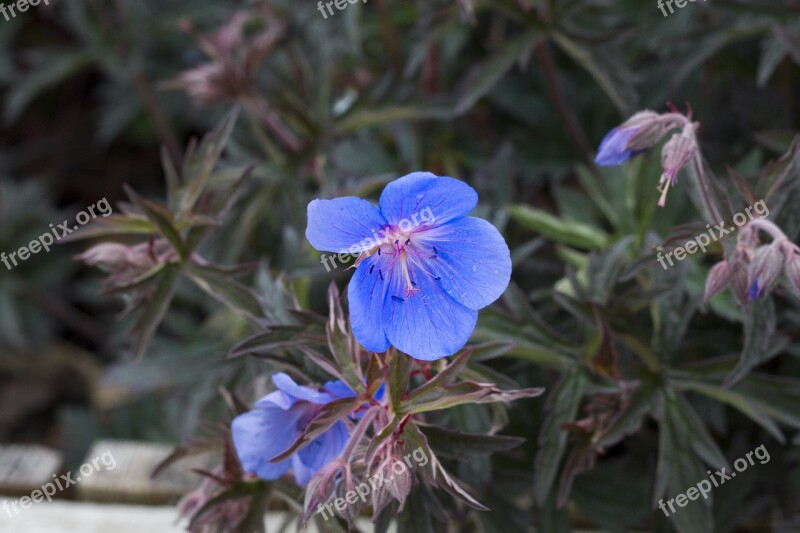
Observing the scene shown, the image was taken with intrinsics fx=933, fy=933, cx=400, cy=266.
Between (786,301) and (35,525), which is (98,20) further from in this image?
(786,301)

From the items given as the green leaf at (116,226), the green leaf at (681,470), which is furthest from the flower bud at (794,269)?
the green leaf at (116,226)

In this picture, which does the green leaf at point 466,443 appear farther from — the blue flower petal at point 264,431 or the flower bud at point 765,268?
the flower bud at point 765,268

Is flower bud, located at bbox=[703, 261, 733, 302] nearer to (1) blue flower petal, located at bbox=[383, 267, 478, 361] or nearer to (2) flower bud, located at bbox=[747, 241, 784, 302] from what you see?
(2) flower bud, located at bbox=[747, 241, 784, 302]

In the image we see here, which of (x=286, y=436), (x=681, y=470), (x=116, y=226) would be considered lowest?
(x=681, y=470)

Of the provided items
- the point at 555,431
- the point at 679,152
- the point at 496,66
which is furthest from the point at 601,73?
the point at 555,431

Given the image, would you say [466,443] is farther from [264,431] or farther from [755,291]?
[755,291]

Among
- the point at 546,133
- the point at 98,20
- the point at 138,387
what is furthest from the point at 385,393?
the point at 98,20
